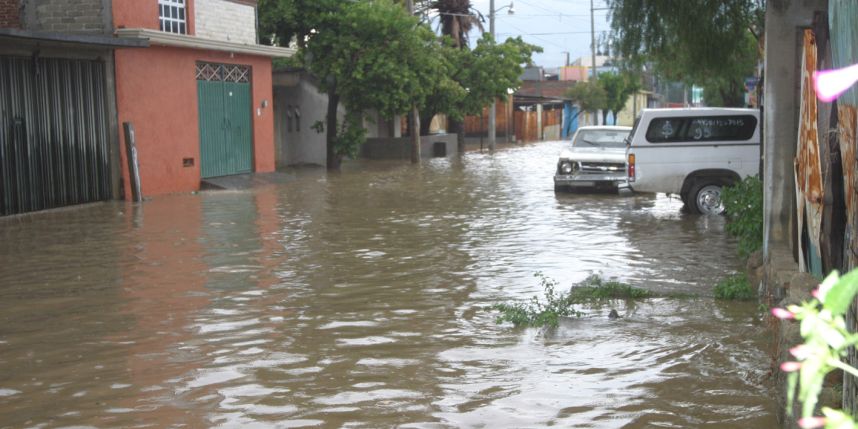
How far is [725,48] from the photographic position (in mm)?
15352

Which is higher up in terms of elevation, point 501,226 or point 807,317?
point 807,317

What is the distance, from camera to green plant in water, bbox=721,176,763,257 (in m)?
10.9

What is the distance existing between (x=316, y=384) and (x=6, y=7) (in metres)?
18.3

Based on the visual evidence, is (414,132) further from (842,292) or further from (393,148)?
(842,292)

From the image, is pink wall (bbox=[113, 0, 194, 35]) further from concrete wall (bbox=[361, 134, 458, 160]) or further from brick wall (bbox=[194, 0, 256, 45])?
concrete wall (bbox=[361, 134, 458, 160])

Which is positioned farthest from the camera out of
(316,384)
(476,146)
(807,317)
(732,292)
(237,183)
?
(476,146)

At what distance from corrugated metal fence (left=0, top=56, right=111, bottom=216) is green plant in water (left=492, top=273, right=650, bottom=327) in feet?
39.5

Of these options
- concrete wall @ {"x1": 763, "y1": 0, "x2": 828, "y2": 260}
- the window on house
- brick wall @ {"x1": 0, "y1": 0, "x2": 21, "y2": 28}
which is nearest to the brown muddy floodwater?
concrete wall @ {"x1": 763, "y1": 0, "x2": 828, "y2": 260}

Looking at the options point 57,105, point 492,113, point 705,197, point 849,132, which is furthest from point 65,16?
point 492,113

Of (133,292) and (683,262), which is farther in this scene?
(683,262)

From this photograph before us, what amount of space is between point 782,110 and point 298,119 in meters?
27.4

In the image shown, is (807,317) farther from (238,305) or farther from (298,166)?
(298,166)

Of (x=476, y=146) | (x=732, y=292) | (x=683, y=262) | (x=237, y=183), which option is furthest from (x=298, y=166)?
(x=732, y=292)

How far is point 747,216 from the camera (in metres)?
11.1
